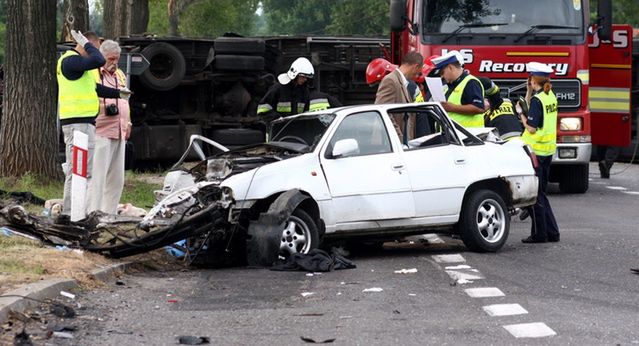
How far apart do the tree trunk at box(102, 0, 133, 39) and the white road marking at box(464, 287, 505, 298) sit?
89.6ft

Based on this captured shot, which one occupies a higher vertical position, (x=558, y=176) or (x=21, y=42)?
(x=21, y=42)

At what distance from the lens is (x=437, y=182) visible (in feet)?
41.7

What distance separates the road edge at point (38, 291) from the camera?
848 cm

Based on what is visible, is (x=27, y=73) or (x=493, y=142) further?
(x=27, y=73)

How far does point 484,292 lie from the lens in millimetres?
10102

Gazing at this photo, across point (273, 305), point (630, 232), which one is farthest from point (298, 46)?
point (273, 305)

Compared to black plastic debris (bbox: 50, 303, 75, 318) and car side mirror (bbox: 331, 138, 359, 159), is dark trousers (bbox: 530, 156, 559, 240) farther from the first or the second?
black plastic debris (bbox: 50, 303, 75, 318)

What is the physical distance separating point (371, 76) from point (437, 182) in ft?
15.1

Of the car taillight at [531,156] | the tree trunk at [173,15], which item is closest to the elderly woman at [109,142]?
the car taillight at [531,156]

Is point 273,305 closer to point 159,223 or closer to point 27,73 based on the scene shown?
point 159,223

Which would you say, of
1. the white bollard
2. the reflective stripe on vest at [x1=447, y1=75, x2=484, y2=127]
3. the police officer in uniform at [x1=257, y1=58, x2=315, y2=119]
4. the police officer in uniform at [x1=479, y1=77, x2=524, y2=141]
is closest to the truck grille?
the police officer in uniform at [x1=479, y1=77, x2=524, y2=141]

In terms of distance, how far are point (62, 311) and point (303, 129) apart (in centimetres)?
444

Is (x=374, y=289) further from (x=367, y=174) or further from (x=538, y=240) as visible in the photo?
(x=538, y=240)

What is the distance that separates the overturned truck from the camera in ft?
37.5
